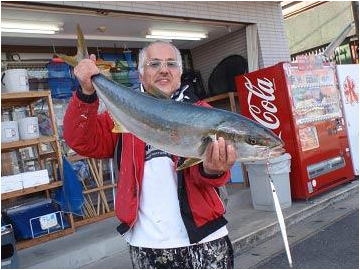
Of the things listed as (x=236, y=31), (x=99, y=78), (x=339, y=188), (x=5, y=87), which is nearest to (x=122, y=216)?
(x=99, y=78)

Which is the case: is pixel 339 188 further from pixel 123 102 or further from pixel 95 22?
pixel 123 102

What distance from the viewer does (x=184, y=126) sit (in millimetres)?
1882

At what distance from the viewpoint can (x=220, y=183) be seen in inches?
83.4

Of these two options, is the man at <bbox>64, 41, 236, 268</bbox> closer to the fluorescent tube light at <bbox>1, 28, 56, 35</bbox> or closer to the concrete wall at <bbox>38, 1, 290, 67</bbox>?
the concrete wall at <bbox>38, 1, 290, 67</bbox>

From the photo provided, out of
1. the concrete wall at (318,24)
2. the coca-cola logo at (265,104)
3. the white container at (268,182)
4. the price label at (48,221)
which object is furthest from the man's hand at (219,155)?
the concrete wall at (318,24)

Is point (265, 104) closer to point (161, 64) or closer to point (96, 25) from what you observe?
point (96, 25)

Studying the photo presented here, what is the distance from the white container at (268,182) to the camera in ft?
23.4

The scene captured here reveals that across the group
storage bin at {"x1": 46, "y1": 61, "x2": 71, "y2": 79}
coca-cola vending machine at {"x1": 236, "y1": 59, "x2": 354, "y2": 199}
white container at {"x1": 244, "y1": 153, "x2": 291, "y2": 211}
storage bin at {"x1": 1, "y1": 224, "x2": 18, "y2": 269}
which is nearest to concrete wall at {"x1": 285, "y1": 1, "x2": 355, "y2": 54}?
coca-cola vending machine at {"x1": 236, "y1": 59, "x2": 354, "y2": 199}

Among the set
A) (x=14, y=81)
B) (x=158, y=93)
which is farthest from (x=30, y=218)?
(x=158, y=93)

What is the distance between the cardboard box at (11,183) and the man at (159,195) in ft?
12.8

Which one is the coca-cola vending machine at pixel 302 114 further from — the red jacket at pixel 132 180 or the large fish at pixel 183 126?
the large fish at pixel 183 126

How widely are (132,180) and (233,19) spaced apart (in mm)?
7085

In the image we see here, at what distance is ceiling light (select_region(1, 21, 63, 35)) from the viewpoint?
631 centimetres

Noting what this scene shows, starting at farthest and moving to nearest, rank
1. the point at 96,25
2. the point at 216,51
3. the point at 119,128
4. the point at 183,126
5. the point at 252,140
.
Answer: the point at 216,51, the point at 96,25, the point at 119,128, the point at 183,126, the point at 252,140
